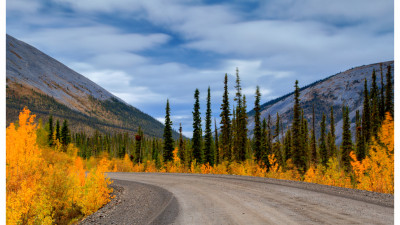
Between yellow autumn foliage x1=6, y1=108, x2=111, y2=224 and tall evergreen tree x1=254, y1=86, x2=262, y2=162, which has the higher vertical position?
tall evergreen tree x1=254, y1=86, x2=262, y2=162

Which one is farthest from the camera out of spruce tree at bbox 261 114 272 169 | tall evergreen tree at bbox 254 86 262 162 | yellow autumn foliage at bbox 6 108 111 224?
spruce tree at bbox 261 114 272 169

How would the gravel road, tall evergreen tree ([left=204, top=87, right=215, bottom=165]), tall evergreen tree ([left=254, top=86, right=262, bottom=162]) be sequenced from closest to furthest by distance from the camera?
the gravel road → tall evergreen tree ([left=254, top=86, right=262, bottom=162]) → tall evergreen tree ([left=204, top=87, right=215, bottom=165])

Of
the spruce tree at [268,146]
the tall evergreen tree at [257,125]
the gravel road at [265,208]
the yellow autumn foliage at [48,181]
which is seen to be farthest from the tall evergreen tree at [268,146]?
the yellow autumn foliage at [48,181]

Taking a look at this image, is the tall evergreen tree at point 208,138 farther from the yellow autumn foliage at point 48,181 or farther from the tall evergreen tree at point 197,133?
the yellow autumn foliage at point 48,181

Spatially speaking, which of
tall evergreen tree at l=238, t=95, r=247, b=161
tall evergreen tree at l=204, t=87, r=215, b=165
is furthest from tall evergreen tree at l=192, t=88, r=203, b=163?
tall evergreen tree at l=238, t=95, r=247, b=161

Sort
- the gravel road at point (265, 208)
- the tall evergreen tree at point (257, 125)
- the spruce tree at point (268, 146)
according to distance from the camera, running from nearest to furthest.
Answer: the gravel road at point (265, 208) → the tall evergreen tree at point (257, 125) → the spruce tree at point (268, 146)

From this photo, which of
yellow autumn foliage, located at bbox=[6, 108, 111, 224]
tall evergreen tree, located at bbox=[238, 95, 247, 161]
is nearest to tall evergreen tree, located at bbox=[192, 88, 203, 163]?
tall evergreen tree, located at bbox=[238, 95, 247, 161]

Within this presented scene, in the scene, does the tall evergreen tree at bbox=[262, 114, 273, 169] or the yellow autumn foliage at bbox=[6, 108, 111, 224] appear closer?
the yellow autumn foliage at bbox=[6, 108, 111, 224]

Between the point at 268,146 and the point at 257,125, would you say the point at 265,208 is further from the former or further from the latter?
the point at 268,146

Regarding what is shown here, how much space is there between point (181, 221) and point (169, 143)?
45901mm

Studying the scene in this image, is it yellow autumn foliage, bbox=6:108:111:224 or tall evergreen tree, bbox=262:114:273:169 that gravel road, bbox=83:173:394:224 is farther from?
tall evergreen tree, bbox=262:114:273:169

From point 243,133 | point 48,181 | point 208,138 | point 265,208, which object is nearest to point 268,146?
point 243,133

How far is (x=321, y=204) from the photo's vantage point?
8719 millimetres
